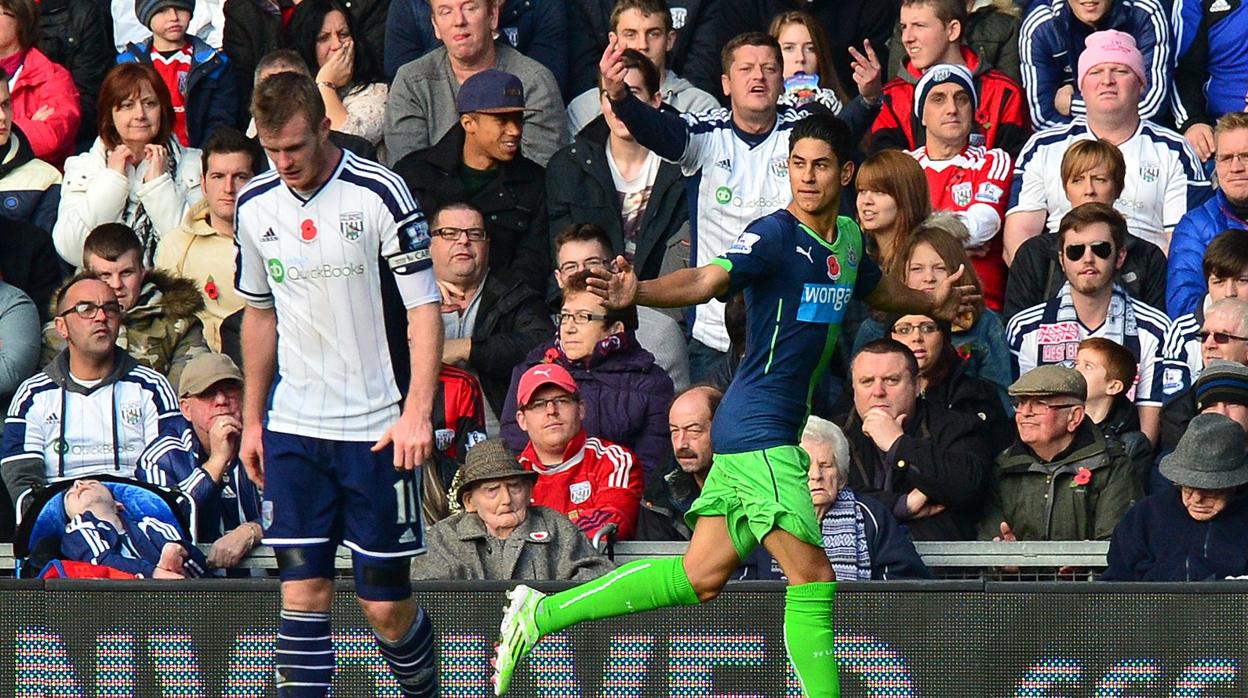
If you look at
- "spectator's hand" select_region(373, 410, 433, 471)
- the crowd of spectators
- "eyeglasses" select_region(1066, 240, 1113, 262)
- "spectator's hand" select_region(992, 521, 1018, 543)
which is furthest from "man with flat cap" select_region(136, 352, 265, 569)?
"eyeglasses" select_region(1066, 240, 1113, 262)

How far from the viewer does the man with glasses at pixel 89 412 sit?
11312 millimetres

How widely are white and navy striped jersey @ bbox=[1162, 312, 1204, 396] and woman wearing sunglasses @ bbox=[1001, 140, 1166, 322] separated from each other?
0.49m

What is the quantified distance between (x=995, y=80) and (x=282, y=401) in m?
6.32

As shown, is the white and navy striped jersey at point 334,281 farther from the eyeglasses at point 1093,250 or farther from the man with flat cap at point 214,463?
the eyeglasses at point 1093,250

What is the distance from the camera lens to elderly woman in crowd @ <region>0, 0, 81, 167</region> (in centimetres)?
1398

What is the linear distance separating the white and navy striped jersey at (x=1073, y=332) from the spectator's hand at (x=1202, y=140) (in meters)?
1.88

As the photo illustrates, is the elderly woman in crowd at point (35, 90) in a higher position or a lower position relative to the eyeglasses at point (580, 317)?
higher

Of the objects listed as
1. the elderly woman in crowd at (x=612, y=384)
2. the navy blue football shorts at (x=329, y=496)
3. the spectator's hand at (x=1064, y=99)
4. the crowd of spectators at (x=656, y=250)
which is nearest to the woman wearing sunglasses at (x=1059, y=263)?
the crowd of spectators at (x=656, y=250)

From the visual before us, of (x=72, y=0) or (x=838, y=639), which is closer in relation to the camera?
(x=838, y=639)

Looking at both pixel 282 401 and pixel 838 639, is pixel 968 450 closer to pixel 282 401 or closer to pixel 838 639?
pixel 838 639

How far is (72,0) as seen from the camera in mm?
14961

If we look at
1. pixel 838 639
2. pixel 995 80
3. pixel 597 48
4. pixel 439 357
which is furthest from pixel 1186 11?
pixel 439 357

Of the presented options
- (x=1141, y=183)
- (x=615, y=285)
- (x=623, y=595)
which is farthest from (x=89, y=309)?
(x=1141, y=183)

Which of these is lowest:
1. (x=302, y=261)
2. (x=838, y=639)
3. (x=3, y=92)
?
(x=838, y=639)
